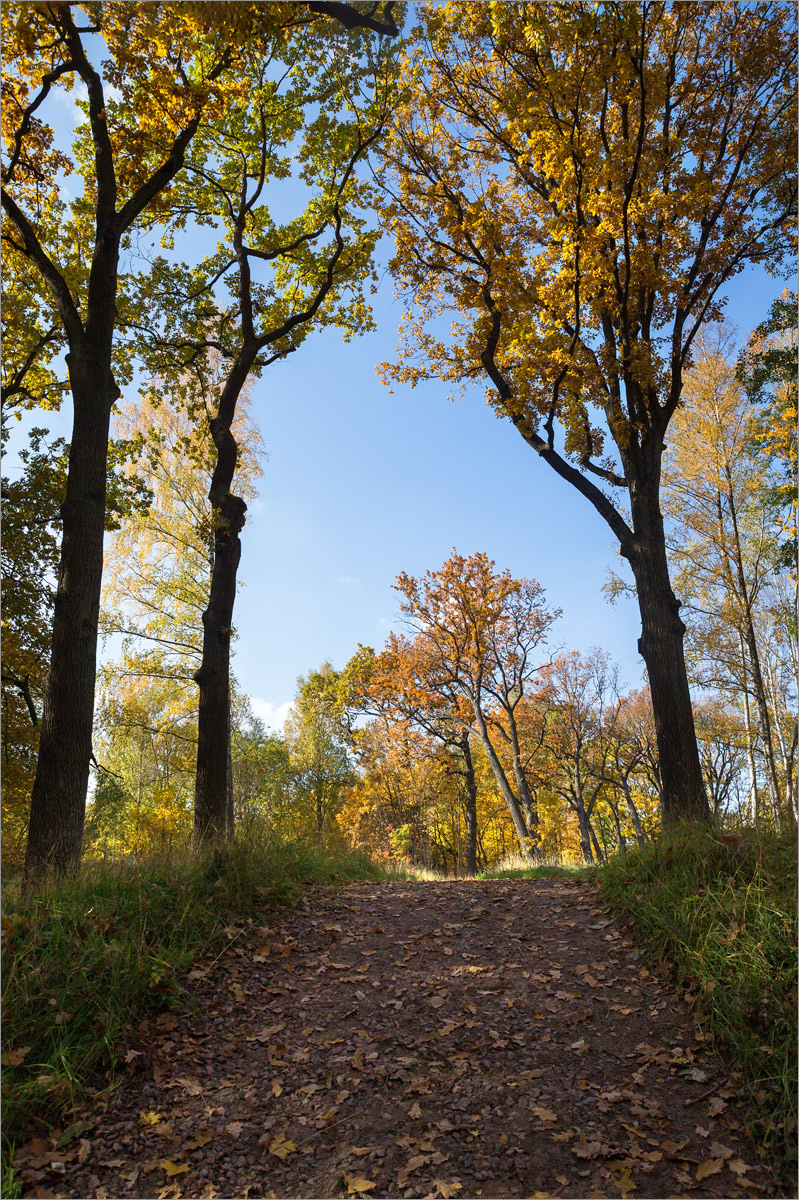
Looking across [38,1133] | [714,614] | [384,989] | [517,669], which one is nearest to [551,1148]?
[384,989]

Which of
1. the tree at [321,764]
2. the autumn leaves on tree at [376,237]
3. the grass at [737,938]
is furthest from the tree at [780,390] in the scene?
the tree at [321,764]

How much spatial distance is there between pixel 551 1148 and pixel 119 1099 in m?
2.39

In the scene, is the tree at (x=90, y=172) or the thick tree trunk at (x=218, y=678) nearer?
the tree at (x=90, y=172)

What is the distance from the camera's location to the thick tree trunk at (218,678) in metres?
8.11

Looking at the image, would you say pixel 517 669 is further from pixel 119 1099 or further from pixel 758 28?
pixel 119 1099

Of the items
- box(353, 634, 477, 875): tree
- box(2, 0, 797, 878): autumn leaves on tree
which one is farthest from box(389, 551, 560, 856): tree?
box(2, 0, 797, 878): autumn leaves on tree

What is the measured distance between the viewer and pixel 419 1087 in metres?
3.69

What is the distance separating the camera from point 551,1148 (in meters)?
3.23

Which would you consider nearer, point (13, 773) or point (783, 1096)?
point (783, 1096)

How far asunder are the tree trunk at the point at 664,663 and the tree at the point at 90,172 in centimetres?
642

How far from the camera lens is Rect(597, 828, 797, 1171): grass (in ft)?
11.1

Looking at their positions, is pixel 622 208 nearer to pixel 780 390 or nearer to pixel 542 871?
pixel 780 390

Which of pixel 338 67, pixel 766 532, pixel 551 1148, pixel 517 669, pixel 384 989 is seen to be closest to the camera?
pixel 551 1148

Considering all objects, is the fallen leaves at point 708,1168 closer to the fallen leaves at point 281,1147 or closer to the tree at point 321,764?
the fallen leaves at point 281,1147
